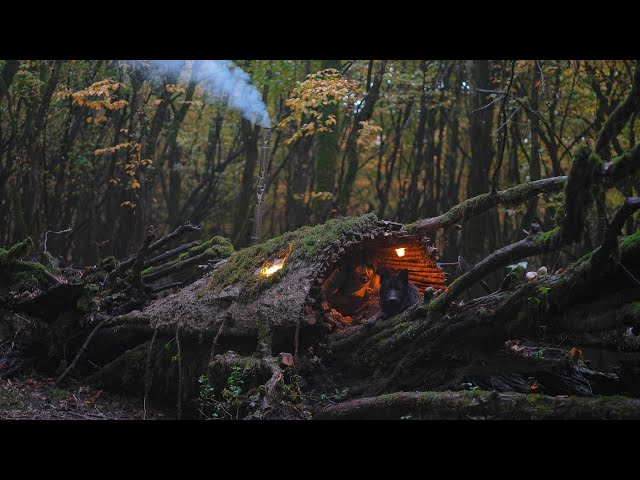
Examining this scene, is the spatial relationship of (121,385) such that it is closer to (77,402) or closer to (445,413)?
(77,402)

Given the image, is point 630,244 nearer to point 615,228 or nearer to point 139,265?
point 615,228

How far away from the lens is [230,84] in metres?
18.1

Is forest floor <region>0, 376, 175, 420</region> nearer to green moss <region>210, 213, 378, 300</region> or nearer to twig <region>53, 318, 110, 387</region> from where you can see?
twig <region>53, 318, 110, 387</region>

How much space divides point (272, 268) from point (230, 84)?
11.7 metres

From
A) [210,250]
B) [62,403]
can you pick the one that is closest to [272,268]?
[210,250]

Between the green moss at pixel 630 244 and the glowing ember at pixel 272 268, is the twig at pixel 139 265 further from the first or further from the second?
the green moss at pixel 630 244

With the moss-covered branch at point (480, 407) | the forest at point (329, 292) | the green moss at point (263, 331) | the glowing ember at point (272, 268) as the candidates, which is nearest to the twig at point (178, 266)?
the forest at point (329, 292)

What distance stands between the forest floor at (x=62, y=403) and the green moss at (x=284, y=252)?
169 centimetres

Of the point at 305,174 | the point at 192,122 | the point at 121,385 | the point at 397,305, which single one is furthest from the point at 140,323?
the point at 192,122

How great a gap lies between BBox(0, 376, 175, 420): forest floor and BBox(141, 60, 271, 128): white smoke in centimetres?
852

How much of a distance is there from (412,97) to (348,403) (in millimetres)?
12727

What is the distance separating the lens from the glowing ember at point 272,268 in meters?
7.37

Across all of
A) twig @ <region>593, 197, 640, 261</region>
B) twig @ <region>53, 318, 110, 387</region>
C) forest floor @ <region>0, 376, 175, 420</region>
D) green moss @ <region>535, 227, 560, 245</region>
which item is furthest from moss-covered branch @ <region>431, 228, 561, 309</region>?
twig @ <region>53, 318, 110, 387</region>

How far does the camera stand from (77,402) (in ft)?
24.2
